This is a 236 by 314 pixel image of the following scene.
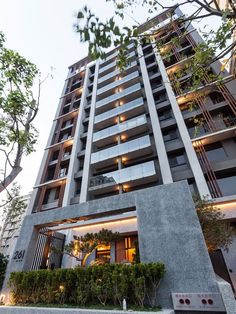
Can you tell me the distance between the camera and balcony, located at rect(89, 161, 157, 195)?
55.2 feet

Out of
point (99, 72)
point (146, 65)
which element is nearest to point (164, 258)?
point (146, 65)

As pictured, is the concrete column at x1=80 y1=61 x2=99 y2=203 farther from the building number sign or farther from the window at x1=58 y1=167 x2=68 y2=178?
the building number sign

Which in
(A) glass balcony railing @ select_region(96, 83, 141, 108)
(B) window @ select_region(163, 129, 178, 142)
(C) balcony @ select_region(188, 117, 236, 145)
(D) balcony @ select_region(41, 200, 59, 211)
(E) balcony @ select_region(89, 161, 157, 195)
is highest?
(A) glass balcony railing @ select_region(96, 83, 141, 108)

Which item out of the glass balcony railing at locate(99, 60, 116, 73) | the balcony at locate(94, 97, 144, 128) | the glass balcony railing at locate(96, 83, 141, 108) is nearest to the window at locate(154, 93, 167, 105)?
the balcony at locate(94, 97, 144, 128)

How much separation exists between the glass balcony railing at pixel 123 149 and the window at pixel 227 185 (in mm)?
7125

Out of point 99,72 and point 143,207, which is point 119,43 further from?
point 99,72

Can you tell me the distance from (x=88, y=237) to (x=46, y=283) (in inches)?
114

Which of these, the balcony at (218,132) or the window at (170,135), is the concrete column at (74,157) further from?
the balcony at (218,132)

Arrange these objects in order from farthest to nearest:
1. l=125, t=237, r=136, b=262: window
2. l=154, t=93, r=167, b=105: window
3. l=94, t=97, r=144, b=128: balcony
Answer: l=154, t=93, r=167, b=105: window
l=94, t=97, r=144, b=128: balcony
l=125, t=237, r=136, b=262: window

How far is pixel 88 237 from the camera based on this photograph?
900cm

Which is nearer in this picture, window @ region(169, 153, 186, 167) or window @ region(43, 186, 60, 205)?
window @ region(169, 153, 186, 167)

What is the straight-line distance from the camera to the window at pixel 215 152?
53.2 ft

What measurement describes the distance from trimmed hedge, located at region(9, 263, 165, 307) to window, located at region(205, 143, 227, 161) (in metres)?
13.5

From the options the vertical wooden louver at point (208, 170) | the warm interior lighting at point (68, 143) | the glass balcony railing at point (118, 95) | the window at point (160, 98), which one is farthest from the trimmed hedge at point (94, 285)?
the glass balcony railing at point (118, 95)
